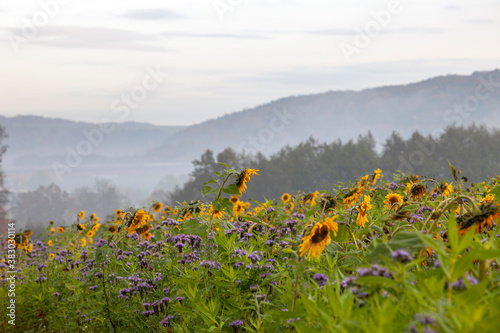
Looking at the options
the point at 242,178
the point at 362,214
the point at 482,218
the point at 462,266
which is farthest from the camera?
the point at 242,178

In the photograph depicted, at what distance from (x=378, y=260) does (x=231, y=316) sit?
173 cm

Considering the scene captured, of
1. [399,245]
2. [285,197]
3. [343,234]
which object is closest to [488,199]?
[343,234]

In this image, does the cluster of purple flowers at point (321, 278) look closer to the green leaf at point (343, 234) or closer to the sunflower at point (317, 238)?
the sunflower at point (317, 238)

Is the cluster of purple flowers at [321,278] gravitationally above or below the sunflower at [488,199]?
below

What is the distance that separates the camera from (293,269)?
2646 millimetres

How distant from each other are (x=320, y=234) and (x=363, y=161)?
237 ft

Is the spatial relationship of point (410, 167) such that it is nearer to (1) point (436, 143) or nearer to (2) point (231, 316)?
(1) point (436, 143)

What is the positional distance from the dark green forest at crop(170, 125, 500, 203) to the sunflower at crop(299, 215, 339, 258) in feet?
217

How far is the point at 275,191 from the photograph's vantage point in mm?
72938

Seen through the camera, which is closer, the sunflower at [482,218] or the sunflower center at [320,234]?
the sunflower at [482,218]

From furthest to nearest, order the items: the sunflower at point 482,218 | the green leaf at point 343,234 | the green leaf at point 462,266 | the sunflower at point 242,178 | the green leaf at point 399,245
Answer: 1. the sunflower at point 242,178
2. the green leaf at point 343,234
3. the sunflower at point 482,218
4. the green leaf at point 399,245
5. the green leaf at point 462,266

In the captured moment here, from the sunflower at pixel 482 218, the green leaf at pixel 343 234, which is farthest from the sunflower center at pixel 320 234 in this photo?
the sunflower at pixel 482 218

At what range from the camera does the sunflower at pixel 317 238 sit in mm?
2934

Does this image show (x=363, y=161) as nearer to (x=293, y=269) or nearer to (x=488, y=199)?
(x=488, y=199)
